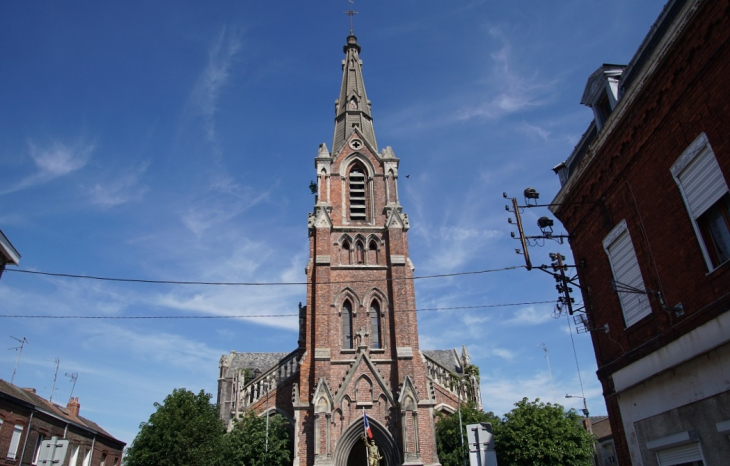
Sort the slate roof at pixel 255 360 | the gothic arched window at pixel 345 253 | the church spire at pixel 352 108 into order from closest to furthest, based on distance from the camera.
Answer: the gothic arched window at pixel 345 253
the church spire at pixel 352 108
the slate roof at pixel 255 360

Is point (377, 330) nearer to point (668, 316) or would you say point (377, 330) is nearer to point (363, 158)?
point (363, 158)

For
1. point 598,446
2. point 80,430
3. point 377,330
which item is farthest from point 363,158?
point 598,446

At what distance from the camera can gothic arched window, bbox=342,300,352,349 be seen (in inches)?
1123

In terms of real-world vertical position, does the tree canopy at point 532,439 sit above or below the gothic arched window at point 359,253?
below

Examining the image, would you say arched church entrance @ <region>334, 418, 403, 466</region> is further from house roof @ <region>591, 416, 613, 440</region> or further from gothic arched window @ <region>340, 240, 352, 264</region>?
house roof @ <region>591, 416, 613, 440</region>

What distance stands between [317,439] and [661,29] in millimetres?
21528

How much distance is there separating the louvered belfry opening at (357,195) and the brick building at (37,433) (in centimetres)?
1872

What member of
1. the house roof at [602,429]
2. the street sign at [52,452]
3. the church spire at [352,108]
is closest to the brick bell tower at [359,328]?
the church spire at [352,108]

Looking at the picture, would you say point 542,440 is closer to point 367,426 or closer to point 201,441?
point 367,426

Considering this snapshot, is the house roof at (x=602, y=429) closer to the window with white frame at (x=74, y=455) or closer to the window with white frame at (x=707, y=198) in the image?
the window with white frame at (x=74, y=455)

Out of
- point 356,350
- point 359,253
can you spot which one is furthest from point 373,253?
point 356,350

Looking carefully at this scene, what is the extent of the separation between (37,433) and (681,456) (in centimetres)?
2902

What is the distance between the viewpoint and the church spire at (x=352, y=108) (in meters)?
37.0

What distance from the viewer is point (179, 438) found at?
2559 centimetres
